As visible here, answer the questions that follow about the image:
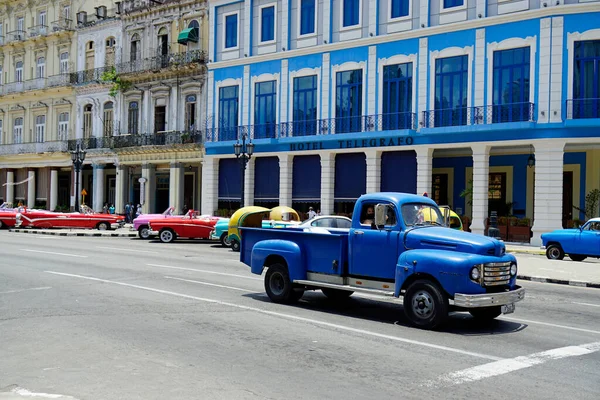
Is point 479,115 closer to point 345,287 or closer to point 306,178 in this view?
point 306,178

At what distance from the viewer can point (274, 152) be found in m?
37.7

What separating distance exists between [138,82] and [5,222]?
13.1m

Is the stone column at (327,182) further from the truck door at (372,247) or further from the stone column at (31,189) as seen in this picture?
the stone column at (31,189)

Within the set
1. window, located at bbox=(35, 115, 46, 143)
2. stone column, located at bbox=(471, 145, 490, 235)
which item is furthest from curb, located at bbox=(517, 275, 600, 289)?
window, located at bbox=(35, 115, 46, 143)

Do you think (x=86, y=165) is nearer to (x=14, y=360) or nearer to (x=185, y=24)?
(x=185, y=24)

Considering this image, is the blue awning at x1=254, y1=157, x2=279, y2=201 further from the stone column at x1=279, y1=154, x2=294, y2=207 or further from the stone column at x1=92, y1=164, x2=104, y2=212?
the stone column at x1=92, y1=164, x2=104, y2=212

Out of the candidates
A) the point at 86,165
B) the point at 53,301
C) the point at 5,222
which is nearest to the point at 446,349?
the point at 53,301

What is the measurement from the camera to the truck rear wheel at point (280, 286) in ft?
40.8

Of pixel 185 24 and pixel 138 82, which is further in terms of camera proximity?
pixel 138 82

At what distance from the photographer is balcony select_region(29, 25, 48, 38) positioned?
52.5 m

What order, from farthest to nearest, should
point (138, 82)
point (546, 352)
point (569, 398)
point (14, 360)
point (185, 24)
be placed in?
1. point (138, 82)
2. point (185, 24)
3. point (546, 352)
4. point (14, 360)
5. point (569, 398)

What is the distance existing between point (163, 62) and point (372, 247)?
35.2 m

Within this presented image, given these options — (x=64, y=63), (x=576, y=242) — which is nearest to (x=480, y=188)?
(x=576, y=242)

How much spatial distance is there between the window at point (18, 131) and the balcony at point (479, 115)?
36811mm
